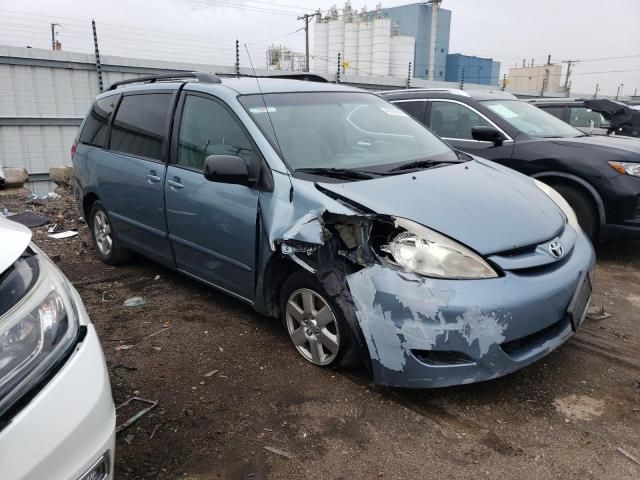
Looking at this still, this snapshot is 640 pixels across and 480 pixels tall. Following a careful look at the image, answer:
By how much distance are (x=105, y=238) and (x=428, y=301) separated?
371cm

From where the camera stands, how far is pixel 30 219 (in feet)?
22.1

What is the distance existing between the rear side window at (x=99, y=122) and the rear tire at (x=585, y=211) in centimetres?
452

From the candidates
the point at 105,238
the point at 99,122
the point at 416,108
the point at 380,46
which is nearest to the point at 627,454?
the point at 105,238

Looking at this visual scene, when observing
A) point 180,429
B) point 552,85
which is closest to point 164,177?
point 180,429

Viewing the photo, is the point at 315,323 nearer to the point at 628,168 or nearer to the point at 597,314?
the point at 597,314

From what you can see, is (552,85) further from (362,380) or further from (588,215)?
(362,380)

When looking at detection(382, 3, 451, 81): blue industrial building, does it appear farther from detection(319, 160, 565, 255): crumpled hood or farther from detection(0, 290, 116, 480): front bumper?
detection(0, 290, 116, 480): front bumper

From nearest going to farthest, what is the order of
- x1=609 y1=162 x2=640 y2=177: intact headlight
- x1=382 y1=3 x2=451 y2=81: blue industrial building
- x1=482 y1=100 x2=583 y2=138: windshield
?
x1=609 y1=162 x2=640 y2=177: intact headlight
x1=482 y1=100 x2=583 y2=138: windshield
x1=382 y1=3 x2=451 y2=81: blue industrial building

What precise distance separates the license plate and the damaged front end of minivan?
5 cm

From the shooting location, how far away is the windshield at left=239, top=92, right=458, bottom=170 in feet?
10.6

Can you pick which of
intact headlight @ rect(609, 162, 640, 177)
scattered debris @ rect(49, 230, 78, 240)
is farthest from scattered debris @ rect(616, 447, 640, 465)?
scattered debris @ rect(49, 230, 78, 240)

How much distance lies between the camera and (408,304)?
2391 millimetres

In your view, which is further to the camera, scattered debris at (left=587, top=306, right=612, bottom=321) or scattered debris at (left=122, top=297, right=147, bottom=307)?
scattered debris at (left=122, top=297, right=147, bottom=307)

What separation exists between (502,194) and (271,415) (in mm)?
1842
